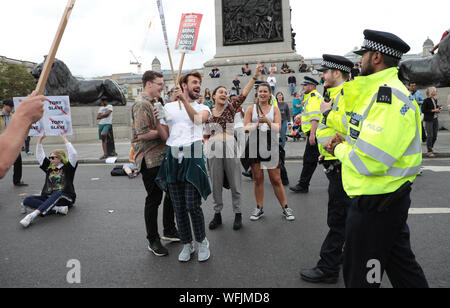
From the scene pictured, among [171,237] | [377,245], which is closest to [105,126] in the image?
[171,237]

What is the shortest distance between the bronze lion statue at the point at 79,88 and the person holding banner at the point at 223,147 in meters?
15.3

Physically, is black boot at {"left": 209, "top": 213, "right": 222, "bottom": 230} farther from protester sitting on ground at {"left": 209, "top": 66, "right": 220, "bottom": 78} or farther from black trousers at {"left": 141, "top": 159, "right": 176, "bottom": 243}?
protester sitting on ground at {"left": 209, "top": 66, "right": 220, "bottom": 78}

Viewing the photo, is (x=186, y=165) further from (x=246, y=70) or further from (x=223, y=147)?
(x=246, y=70)

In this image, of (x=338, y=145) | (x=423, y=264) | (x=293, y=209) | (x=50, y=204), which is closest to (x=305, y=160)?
(x=293, y=209)

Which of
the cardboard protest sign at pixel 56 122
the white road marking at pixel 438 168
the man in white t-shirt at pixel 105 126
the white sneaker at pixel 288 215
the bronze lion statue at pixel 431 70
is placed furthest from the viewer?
the bronze lion statue at pixel 431 70

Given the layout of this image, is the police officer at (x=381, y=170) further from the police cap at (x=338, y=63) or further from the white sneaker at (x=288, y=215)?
the white sneaker at (x=288, y=215)

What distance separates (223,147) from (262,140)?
2.71 feet

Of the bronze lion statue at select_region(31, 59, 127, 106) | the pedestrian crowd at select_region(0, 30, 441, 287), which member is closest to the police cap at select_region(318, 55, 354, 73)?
the pedestrian crowd at select_region(0, 30, 441, 287)

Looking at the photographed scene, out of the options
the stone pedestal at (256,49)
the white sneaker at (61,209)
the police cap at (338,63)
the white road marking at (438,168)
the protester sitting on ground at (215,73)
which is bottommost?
the white road marking at (438,168)

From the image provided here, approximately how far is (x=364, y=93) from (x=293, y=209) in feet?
10.8

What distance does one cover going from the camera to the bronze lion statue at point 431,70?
1427cm

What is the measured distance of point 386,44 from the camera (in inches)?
78.7

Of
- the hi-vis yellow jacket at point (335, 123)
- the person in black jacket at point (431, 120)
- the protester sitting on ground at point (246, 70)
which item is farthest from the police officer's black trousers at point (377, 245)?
the protester sitting on ground at point (246, 70)
